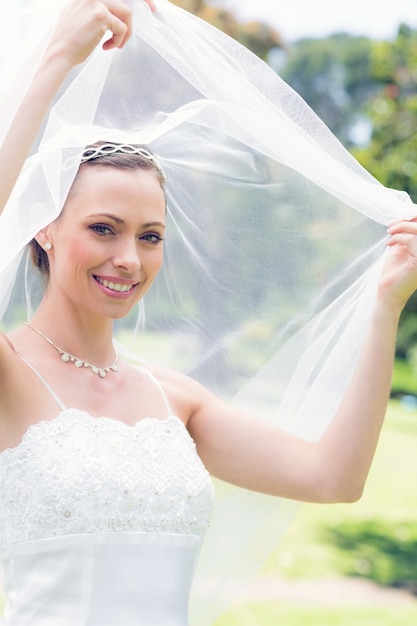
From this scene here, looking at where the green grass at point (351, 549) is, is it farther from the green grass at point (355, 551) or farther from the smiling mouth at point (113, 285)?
the smiling mouth at point (113, 285)

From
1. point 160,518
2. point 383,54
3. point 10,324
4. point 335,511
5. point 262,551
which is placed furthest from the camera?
point 335,511

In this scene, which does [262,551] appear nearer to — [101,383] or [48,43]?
[101,383]

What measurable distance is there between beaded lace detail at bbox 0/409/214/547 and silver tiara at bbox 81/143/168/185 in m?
0.68

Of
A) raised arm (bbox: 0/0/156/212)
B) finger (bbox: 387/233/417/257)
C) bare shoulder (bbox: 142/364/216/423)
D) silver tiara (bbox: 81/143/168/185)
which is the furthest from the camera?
bare shoulder (bbox: 142/364/216/423)

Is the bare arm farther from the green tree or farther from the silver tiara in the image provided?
the green tree

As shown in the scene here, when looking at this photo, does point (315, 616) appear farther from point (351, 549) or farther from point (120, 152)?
point (120, 152)

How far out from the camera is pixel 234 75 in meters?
2.96

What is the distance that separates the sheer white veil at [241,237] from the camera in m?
2.95

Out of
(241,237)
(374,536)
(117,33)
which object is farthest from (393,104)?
(117,33)

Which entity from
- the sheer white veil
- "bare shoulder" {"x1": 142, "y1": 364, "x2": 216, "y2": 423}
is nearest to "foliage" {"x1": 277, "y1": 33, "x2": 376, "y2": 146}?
the sheer white veil

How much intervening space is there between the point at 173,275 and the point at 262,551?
0.92 m

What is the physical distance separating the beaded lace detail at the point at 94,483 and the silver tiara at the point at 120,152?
0.68 m

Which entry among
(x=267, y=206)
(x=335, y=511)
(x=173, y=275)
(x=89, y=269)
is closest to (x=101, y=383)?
(x=89, y=269)

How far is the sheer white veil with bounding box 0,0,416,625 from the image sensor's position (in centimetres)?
295
